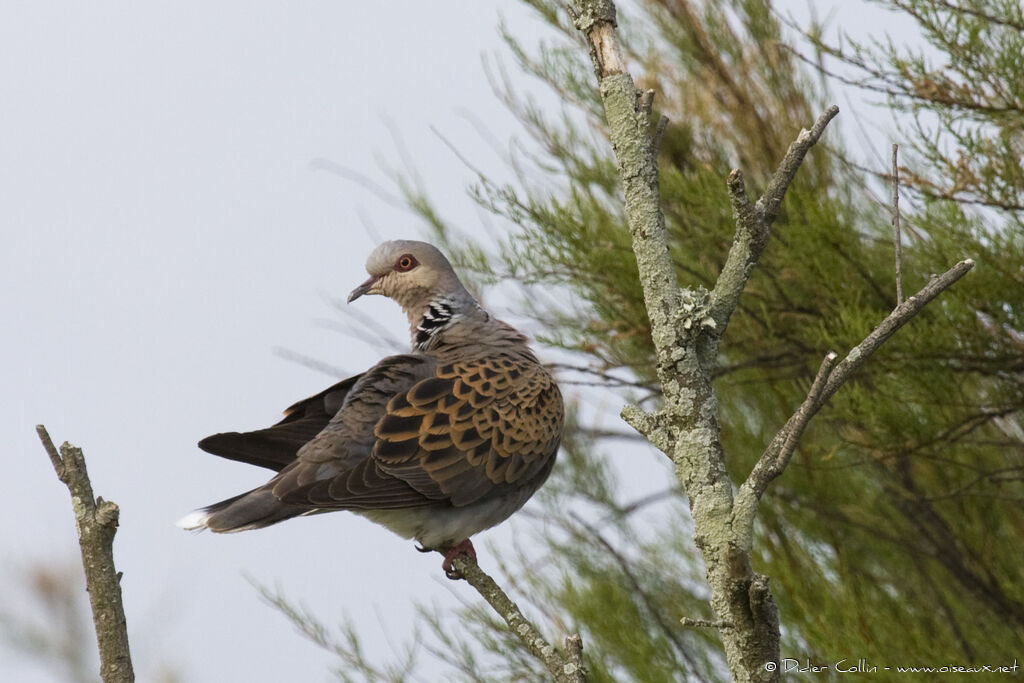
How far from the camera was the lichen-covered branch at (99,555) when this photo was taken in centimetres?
183

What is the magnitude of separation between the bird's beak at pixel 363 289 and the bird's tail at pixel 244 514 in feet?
2.79

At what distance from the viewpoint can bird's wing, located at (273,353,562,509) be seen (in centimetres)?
278

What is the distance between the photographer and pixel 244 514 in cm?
260

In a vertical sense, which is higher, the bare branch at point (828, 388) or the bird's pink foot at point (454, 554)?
the bird's pink foot at point (454, 554)

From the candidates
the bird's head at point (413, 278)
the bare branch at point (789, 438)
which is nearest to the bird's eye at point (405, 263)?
the bird's head at point (413, 278)

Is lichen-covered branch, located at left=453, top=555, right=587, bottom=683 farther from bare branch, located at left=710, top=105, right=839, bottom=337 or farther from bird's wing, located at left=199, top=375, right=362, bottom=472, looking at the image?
bird's wing, located at left=199, top=375, right=362, bottom=472

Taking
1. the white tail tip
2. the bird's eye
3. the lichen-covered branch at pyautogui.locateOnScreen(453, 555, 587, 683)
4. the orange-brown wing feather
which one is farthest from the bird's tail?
the bird's eye

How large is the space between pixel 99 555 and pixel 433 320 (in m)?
1.62

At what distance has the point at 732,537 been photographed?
179cm

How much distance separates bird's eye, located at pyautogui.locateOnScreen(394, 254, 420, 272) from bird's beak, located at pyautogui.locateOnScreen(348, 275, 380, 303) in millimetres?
87

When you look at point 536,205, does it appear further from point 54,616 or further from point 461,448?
point 54,616

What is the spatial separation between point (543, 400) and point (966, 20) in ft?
5.35

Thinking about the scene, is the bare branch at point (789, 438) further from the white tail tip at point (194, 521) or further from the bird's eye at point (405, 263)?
the bird's eye at point (405, 263)

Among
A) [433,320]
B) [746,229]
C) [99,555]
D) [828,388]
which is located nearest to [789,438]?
[828,388]
